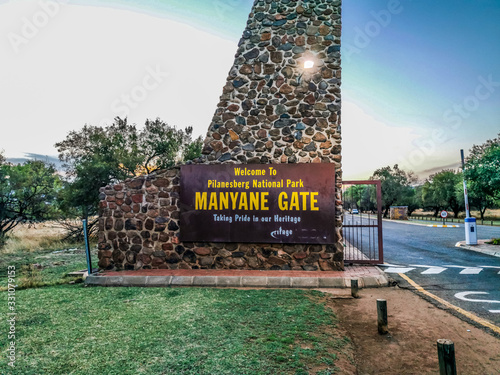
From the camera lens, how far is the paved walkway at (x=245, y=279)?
284 inches

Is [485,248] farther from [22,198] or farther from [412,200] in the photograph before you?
[412,200]

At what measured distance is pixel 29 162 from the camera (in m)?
24.3

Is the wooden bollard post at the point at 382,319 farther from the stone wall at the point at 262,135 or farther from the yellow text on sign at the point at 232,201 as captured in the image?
the yellow text on sign at the point at 232,201

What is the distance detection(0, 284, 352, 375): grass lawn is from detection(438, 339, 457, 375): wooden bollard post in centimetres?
108

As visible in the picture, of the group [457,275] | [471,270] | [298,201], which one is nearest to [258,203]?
[298,201]

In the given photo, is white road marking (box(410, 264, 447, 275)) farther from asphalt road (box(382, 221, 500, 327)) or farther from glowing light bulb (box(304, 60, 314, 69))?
glowing light bulb (box(304, 60, 314, 69))

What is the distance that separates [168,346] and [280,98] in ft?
22.0

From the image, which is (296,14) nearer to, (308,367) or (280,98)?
(280,98)

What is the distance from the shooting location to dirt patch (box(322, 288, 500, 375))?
3.59 meters

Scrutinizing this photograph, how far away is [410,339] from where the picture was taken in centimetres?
435

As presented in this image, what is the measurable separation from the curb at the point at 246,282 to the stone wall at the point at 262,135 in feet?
3.24

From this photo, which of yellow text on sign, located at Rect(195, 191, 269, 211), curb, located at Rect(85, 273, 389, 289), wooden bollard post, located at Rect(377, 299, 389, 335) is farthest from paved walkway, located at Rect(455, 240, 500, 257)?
wooden bollard post, located at Rect(377, 299, 389, 335)

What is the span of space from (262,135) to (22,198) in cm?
1496

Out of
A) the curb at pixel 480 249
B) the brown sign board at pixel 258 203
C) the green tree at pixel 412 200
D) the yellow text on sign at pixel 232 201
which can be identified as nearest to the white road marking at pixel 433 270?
the brown sign board at pixel 258 203
